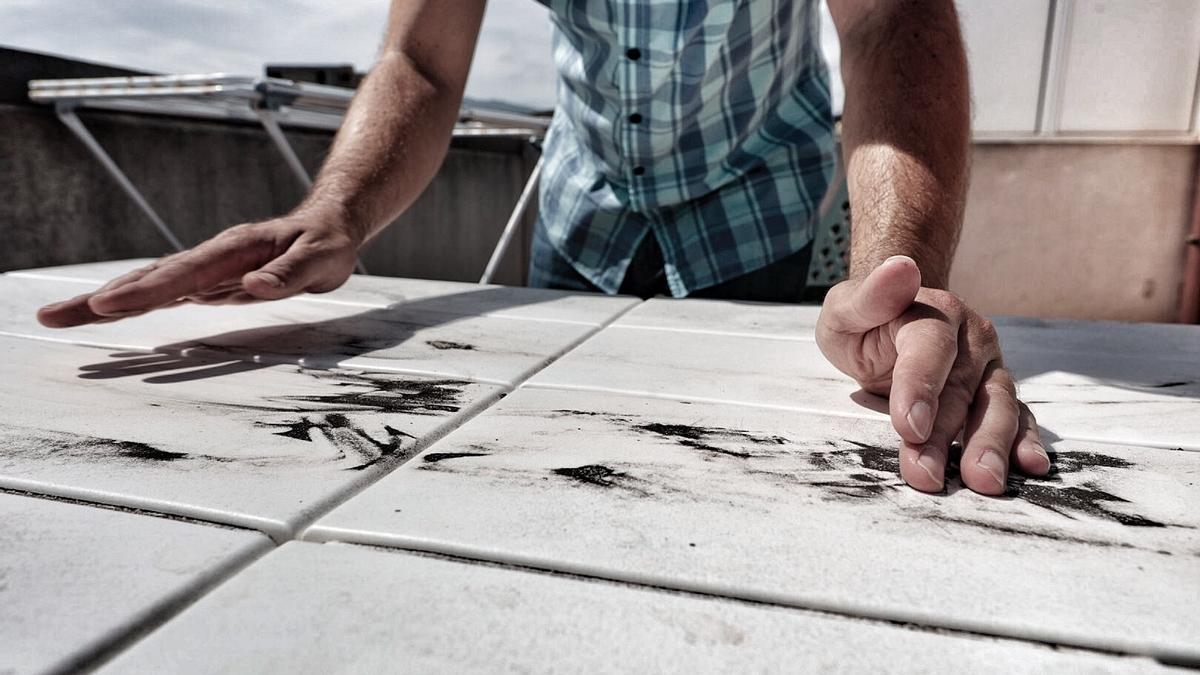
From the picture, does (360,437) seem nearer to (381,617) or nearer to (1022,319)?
(381,617)

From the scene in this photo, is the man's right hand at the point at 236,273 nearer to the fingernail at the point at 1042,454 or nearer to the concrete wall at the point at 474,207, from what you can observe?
the fingernail at the point at 1042,454

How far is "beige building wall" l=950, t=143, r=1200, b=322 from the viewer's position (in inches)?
153

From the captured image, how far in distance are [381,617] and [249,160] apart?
11.0ft

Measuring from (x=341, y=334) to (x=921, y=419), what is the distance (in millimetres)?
763

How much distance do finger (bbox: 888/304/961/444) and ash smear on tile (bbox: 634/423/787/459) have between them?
0.10 m

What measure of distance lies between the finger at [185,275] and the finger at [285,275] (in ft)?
0.09

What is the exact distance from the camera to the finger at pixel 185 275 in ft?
3.14

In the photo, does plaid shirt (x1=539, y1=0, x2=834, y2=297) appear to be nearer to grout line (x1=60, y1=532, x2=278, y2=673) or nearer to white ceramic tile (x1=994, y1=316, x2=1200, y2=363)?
white ceramic tile (x1=994, y1=316, x2=1200, y2=363)

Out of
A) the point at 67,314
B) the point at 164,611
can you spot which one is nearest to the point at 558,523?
the point at 164,611

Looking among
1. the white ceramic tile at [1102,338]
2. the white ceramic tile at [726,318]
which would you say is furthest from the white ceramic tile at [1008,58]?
the white ceramic tile at [726,318]

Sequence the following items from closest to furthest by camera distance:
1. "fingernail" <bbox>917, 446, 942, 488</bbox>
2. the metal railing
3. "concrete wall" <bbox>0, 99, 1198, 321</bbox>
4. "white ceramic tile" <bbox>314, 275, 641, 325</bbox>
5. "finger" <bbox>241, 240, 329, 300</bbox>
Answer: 1. "fingernail" <bbox>917, 446, 942, 488</bbox>
2. "finger" <bbox>241, 240, 329, 300</bbox>
3. "white ceramic tile" <bbox>314, 275, 641, 325</bbox>
4. the metal railing
5. "concrete wall" <bbox>0, 99, 1198, 321</bbox>

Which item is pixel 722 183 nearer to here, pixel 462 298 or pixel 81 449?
pixel 462 298

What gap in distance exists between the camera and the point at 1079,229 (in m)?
4.03

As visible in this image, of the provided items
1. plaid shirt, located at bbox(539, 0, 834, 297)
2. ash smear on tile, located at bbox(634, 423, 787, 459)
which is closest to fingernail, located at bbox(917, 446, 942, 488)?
ash smear on tile, located at bbox(634, 423, 787, 459)
